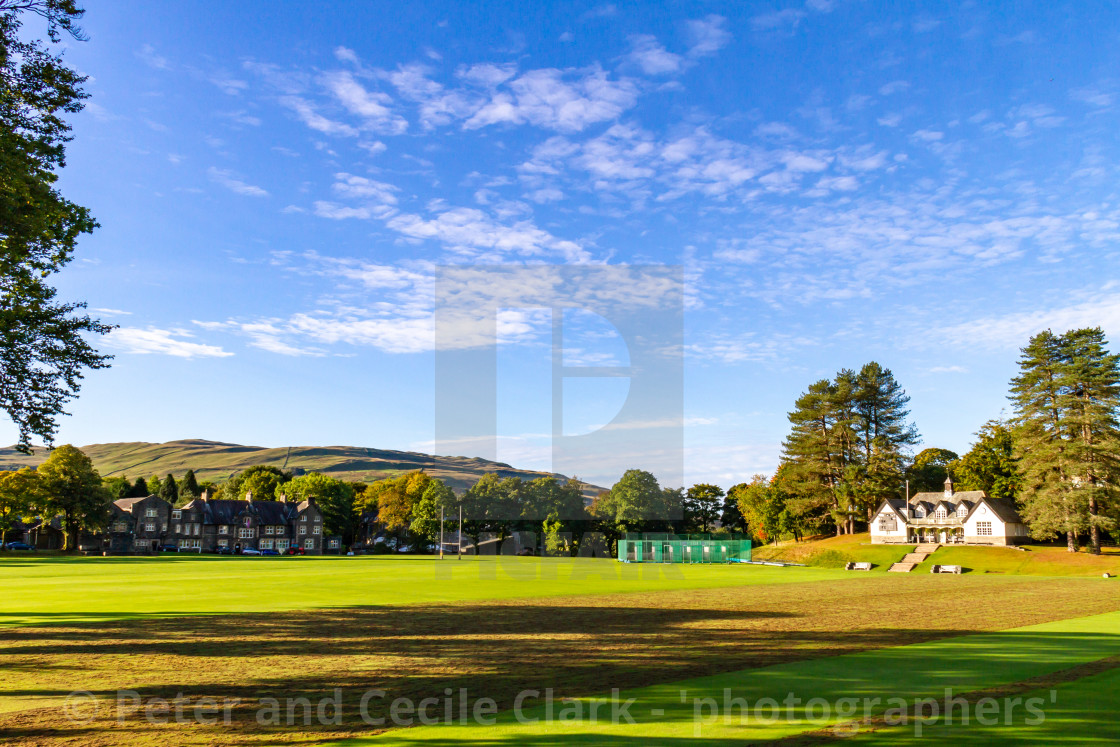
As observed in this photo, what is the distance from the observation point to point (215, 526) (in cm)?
11500

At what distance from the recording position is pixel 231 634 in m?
19.2

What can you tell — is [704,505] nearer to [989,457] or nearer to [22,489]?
[989,457]

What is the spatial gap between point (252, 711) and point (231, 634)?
9.37 meters

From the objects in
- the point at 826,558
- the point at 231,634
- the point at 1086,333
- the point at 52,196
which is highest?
the point at 1086,333

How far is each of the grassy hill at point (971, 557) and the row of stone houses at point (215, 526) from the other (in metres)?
82.9

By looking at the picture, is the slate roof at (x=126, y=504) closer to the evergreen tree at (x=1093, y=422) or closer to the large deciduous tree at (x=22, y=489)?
the large deciduous tree at (x=22, y=489)

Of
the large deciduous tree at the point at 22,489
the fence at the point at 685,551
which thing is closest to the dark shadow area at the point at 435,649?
the fence at the point at 685,551

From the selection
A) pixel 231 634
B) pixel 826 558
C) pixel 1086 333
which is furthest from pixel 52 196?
pixel 1086 333

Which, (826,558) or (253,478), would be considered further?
(253,478)

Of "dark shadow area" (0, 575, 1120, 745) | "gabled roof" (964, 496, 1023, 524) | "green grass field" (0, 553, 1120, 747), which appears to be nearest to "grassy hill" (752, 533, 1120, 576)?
"gabled roof" (964, 496, 1023, 524)

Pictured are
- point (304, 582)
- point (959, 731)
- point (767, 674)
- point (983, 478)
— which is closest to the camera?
point (959, 731)

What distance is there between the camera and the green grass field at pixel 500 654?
10.2m

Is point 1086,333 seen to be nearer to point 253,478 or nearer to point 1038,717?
point 1038,717

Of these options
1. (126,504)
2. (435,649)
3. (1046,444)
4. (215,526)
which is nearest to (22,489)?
(126,504)
